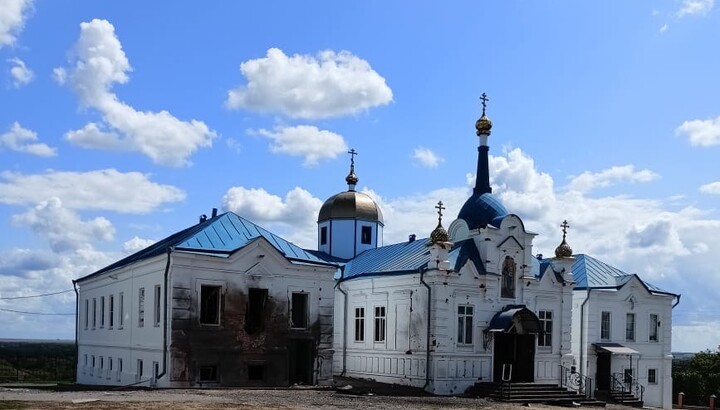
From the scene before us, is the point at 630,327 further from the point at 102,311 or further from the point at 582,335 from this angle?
the point at 102,311

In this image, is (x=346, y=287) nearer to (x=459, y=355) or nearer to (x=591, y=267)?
(x=459, y=355)

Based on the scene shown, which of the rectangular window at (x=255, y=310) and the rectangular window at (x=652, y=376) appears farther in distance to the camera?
the rectangular window at (x=652, y=376)

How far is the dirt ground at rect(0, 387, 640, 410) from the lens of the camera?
1988 cm

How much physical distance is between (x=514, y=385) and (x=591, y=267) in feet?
33.7

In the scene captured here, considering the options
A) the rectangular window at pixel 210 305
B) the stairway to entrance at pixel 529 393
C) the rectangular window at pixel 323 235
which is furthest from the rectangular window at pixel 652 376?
the rectangular window at pixel 210 305

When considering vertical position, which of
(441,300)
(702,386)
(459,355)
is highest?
(441,300)

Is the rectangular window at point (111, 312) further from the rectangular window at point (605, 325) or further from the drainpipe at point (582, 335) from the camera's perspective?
the rectangular window at point (605, 325)

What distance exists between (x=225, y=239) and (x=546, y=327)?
550 inches

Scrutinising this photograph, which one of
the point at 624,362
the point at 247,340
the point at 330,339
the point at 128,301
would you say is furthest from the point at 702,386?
the point at 128,301

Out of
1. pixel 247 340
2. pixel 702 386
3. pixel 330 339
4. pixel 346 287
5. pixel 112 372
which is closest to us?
pixel 247 340

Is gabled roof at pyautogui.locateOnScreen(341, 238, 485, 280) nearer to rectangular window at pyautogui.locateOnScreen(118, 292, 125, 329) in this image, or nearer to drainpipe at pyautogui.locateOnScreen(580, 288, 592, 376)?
drainpipe at pyautogui.locateOnScreen(580, 288, 592, 376)

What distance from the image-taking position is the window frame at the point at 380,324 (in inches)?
1313

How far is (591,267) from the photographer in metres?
37.9

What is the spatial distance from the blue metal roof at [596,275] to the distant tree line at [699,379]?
9.11m
